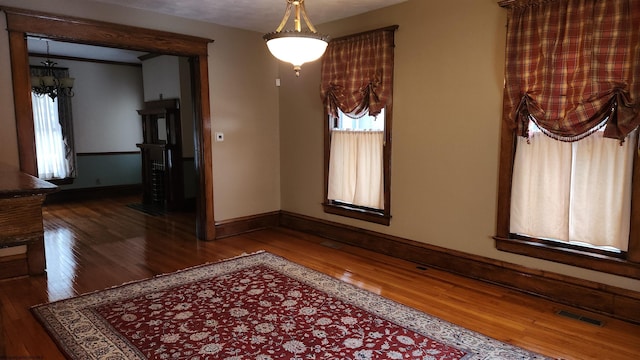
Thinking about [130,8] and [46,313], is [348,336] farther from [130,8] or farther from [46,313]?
[130,8]

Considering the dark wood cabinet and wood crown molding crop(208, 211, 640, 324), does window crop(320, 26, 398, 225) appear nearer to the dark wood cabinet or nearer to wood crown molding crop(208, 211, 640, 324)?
wood crown molding crop(208, 211, 640, 324)

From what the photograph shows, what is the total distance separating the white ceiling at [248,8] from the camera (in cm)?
397

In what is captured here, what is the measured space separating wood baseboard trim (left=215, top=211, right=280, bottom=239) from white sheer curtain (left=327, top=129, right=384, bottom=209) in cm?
105

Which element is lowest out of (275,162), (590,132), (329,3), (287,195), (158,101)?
(287,195)

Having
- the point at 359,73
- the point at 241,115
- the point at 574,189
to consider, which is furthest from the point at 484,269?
the point at 241,115

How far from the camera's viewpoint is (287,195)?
18.3 feet

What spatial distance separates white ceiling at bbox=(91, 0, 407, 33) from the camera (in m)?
3.97

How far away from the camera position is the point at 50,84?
22.1ft

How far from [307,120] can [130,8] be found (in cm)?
226

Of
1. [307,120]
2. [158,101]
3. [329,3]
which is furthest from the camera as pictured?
[158,101]

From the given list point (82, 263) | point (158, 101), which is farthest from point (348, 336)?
point (158, 101)

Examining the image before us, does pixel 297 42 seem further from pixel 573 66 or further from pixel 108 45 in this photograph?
pixel 108 45

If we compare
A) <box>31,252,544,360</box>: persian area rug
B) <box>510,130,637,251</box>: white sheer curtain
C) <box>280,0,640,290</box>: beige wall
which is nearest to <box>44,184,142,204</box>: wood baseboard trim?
<box>31,252,544,360</box>: persian area rug

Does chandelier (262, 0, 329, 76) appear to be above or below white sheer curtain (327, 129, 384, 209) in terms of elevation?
above
